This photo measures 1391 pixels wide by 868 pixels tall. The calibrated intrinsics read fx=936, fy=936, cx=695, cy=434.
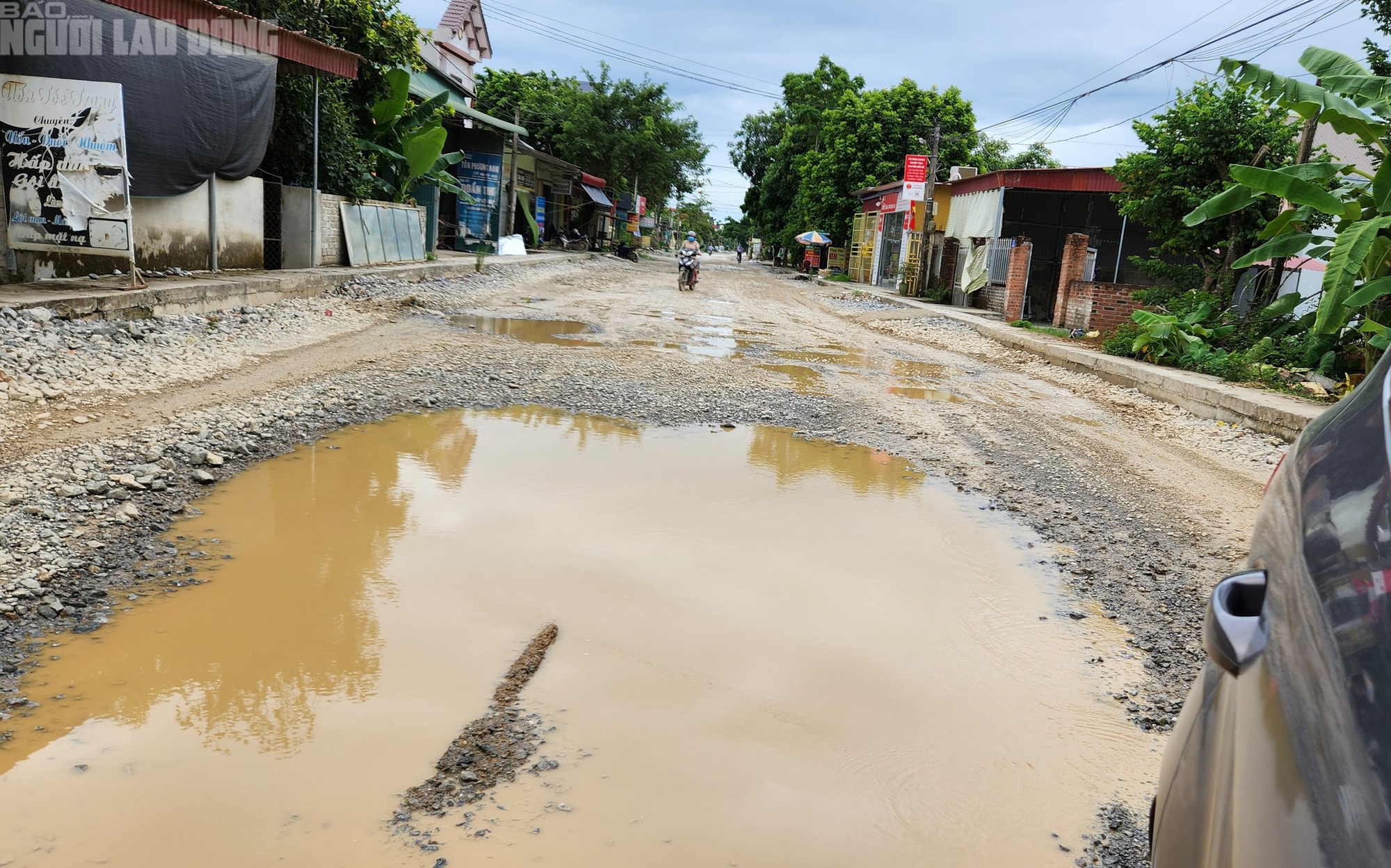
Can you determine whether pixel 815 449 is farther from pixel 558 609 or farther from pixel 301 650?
pixel 301 650

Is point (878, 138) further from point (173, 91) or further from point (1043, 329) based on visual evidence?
point (173, 91)

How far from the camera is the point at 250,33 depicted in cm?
1122

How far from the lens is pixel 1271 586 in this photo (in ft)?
4.47

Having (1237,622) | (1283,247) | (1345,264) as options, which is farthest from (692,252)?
(1237,622)

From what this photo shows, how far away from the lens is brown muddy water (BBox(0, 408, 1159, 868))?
2.32 m

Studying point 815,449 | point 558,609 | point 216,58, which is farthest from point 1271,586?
point 216,58

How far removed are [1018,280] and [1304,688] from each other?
1770 cm

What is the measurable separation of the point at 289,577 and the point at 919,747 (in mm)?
2490

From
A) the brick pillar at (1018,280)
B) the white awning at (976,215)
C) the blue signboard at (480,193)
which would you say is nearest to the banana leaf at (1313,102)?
the brick pillar at (1018,280)

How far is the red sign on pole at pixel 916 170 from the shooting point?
23.2 m

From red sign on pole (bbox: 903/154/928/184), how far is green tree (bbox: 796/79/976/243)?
6093mm

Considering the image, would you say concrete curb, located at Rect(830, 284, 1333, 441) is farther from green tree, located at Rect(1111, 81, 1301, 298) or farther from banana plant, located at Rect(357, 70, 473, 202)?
banana plant, located at Rect(357, 70, 473, 202)

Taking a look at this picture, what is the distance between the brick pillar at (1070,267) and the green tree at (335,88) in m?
11.4

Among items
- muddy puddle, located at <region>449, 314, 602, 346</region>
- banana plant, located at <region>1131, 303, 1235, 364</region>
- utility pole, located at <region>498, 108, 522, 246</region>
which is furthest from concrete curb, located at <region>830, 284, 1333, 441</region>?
utility pole, located at <region>498, 108, 522, 246</region>
